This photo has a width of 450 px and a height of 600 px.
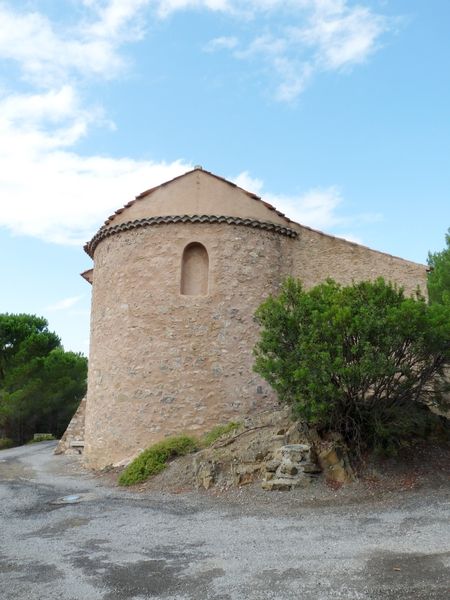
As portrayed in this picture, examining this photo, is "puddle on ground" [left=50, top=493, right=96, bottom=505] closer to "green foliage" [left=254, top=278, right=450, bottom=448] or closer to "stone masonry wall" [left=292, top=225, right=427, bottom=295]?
"green foliage" [left=254, top=278, right=450, bottom=448]

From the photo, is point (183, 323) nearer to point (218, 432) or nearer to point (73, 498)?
point (218, 432)

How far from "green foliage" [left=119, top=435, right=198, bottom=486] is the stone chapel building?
0.87 meters

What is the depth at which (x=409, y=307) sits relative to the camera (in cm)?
1004

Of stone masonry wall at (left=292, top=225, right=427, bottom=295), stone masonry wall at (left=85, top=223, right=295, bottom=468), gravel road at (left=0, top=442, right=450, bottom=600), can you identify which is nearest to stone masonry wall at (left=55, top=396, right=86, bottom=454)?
stone masonry wall at (left=85, top=223, right=295, bottom=468)

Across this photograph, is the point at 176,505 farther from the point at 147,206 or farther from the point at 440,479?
the point at 147,206

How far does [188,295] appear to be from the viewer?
51.8 feet

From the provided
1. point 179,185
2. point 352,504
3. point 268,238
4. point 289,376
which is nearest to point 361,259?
point 268,238

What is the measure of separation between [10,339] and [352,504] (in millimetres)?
26663

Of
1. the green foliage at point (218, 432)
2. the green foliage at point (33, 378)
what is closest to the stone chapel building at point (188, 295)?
the green foliage at point (218, 432)

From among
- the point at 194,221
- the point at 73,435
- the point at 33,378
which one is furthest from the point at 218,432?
the point at 33,378

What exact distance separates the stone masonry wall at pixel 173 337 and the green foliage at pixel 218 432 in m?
0.75

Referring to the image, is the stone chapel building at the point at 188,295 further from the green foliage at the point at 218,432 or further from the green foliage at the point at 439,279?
the green foliage at the point at 439,279

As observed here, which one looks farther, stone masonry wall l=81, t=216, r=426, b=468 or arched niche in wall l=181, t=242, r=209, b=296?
arched niche in wall l=181, t=242, r=209, b=296

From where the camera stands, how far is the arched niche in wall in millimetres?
16000
